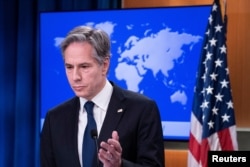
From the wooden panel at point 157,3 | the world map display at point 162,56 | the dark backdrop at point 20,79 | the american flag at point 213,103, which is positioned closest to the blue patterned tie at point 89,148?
the american flag at point 213,103

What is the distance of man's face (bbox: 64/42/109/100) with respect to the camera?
191cm

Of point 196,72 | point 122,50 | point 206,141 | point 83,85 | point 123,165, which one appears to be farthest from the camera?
point 122,50

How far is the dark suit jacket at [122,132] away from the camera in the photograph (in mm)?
1979

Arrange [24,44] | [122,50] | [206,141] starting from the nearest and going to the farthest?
1. [206,141]
2. [122,50]
3. [24,44]

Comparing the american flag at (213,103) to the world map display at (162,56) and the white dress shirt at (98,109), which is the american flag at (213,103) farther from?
the white dress shirt at (98,109)

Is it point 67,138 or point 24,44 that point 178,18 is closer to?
point 24,44

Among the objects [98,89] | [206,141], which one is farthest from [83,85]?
[206,141]

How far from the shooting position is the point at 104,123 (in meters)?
2.01

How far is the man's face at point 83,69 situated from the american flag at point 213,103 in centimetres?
169

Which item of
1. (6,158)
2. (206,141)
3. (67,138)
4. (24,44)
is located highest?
(24,44)

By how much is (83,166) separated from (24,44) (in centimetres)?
286

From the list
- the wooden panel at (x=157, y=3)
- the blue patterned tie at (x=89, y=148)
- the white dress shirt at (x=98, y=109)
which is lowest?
the blue patterned tie at (x=89, y=148)

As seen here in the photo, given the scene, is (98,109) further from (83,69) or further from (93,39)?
(93,39)

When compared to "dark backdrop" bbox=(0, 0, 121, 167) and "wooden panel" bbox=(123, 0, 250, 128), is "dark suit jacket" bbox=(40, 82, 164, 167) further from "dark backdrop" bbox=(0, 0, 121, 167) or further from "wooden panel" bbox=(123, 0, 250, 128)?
"dark backdrop" bbox=(0, 0, 121, 167)
